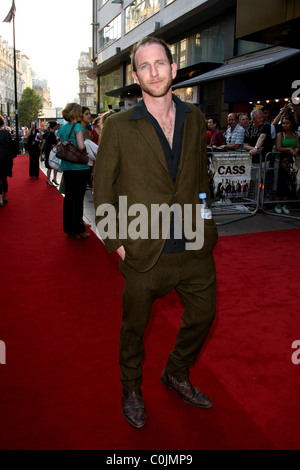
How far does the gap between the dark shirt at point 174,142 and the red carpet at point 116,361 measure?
1076 millimetres

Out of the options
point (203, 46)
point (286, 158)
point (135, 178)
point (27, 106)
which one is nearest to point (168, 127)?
point (135, 178)

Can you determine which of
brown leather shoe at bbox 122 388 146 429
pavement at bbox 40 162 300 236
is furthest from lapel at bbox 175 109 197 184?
pavement at bbox 40 162 300 236

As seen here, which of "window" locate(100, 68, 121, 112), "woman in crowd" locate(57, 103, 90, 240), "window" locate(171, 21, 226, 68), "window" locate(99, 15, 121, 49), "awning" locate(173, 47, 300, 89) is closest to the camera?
"woman in crowd" locate(57, 103, 90, 240)

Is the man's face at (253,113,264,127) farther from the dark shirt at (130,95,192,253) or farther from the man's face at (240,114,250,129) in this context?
the dark shirt at (130,95,192,253)

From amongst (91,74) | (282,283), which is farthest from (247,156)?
(91,74)

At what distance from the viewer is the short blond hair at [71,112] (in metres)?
6.18

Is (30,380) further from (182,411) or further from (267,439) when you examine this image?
(267,439)

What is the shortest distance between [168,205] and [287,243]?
15.6 feet

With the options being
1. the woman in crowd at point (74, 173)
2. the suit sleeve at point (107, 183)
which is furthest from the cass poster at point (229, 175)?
the suit sleeve at point (107, 183)

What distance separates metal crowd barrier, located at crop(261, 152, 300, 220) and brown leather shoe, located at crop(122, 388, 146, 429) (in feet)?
21.6

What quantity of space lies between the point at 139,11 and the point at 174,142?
2777 cm

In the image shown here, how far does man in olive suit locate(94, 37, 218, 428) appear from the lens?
2184 mm

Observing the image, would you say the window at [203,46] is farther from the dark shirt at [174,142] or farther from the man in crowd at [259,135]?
the dark shirt at [174,142]
